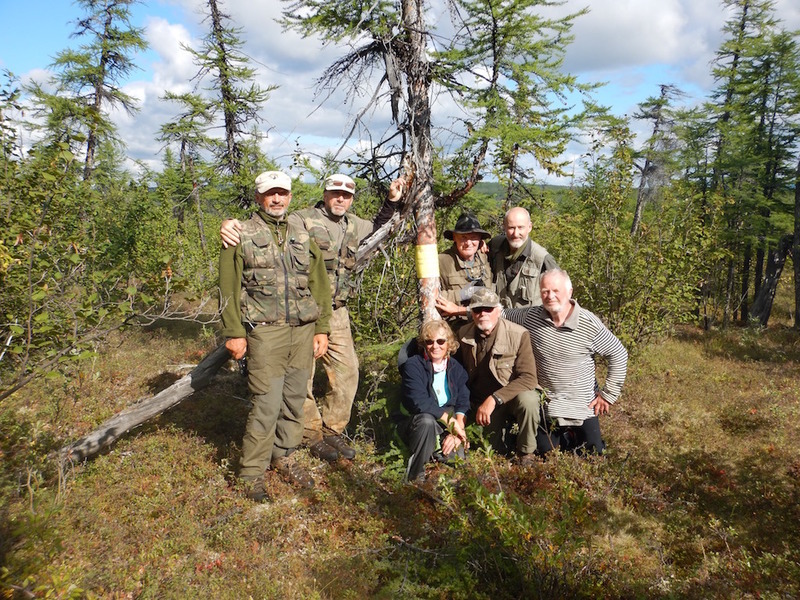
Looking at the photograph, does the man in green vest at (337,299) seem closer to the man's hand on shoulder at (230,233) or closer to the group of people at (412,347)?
the group of people at (412,347)

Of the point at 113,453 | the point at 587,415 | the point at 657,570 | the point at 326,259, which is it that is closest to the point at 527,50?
the point at 326,259

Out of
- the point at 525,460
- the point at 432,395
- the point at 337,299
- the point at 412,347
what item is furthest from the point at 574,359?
the point at 337,299

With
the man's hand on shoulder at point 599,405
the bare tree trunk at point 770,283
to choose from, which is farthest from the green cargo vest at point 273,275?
the bare tree trunk at point 770,283

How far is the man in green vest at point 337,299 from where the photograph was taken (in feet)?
16.7

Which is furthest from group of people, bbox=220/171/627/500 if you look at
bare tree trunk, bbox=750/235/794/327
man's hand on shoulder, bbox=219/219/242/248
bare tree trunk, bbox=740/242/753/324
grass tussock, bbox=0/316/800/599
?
bare tree trunk, bbox=750/235/794/327

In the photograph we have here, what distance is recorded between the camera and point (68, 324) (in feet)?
12.5

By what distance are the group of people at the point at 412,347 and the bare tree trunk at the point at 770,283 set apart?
655 inches

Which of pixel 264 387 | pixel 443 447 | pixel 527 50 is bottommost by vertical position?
pixel 443 447

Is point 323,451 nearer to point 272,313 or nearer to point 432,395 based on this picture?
point 432,395

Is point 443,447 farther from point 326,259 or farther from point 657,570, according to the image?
point 326,259

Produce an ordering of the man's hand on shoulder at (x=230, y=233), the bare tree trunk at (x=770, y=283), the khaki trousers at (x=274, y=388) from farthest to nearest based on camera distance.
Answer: the bare tree trunk at (x=770, y=283)
the khaki trousers at (x=274, y=388)
the man's hand on shoulder at (x=230, y=233)

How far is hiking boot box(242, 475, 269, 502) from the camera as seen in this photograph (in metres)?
4.54

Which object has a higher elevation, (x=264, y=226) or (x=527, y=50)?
(x=527, y=50)

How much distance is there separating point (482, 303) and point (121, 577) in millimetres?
3510
